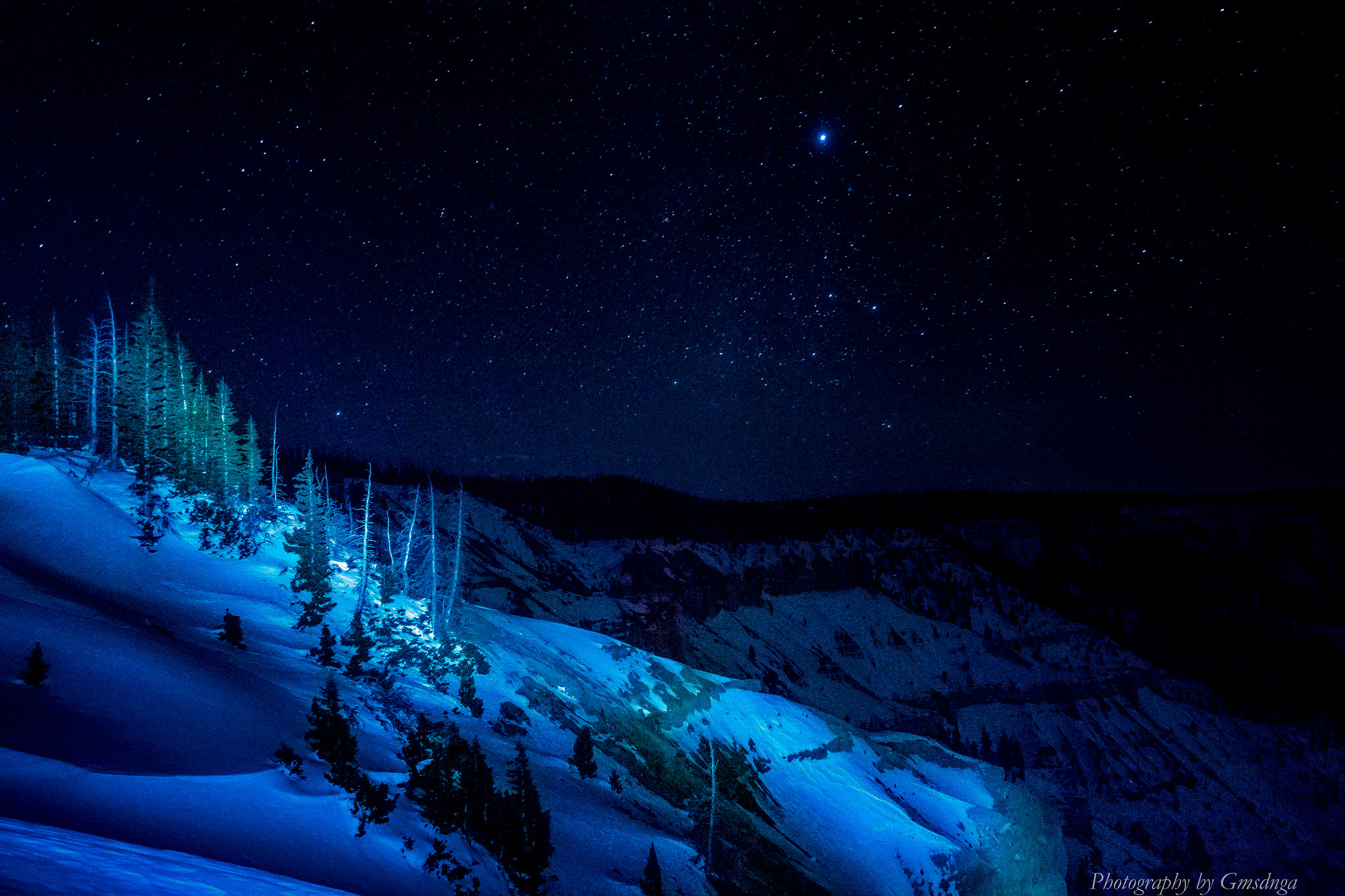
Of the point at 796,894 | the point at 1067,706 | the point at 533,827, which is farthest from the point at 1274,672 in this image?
the point at 533,827

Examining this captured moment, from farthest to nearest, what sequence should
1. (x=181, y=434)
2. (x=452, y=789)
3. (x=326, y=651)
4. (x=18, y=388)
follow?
1. (x=18, y=388)
2. (x=181, y=434)
3. (x=326, y=651)
4. (x=452, y=789)

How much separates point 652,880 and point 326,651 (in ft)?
46.7

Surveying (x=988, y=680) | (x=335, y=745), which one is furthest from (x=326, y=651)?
(x=988, y=680)

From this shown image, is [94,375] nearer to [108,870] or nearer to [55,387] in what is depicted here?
[55,387]

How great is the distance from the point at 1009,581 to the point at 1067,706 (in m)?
46.6

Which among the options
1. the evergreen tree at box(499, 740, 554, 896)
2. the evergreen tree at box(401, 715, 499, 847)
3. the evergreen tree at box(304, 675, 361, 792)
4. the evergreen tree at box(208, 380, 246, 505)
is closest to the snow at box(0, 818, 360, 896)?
the evergreen tree at box(304, 675, 361, 792)

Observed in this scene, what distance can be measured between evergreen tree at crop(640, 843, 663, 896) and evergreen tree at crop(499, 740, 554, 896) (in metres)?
2.81

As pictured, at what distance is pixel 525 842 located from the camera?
16.8 m

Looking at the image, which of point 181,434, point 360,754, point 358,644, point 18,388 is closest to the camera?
point 360,754

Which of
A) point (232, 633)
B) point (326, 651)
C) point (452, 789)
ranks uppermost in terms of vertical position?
point (232, 633)

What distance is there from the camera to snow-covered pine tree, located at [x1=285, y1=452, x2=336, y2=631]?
91.9 feet

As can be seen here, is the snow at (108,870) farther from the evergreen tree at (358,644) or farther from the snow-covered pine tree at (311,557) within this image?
the snow-covered pine tree at (311,557)

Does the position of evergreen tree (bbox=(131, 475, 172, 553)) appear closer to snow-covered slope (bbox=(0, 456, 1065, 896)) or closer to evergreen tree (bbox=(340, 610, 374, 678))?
snow-covered slope (bbox=(0, 456, 1065, 896))

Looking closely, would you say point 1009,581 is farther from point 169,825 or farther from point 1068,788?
point 169,825
